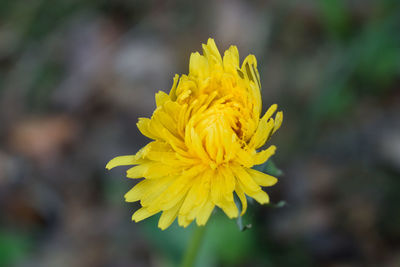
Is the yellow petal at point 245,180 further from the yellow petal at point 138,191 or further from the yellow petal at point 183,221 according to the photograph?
the yellow petal at point 138,191

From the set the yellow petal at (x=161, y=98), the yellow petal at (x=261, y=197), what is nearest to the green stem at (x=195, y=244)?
the yellow petal at (x=261, y=197)

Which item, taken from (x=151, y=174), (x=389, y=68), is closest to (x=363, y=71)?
(x=389, y=68)

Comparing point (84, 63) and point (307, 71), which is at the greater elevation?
point (307, 71)

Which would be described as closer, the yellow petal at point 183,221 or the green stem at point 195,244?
the yellow petal at point 183,221

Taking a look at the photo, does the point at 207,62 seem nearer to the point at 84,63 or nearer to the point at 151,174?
the point at 151,174

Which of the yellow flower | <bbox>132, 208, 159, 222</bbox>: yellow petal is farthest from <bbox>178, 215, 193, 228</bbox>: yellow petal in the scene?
<bbox>132, 208, 159, 222</bbox>: yellow petal

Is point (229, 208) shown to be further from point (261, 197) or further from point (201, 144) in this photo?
point (201, 144)
